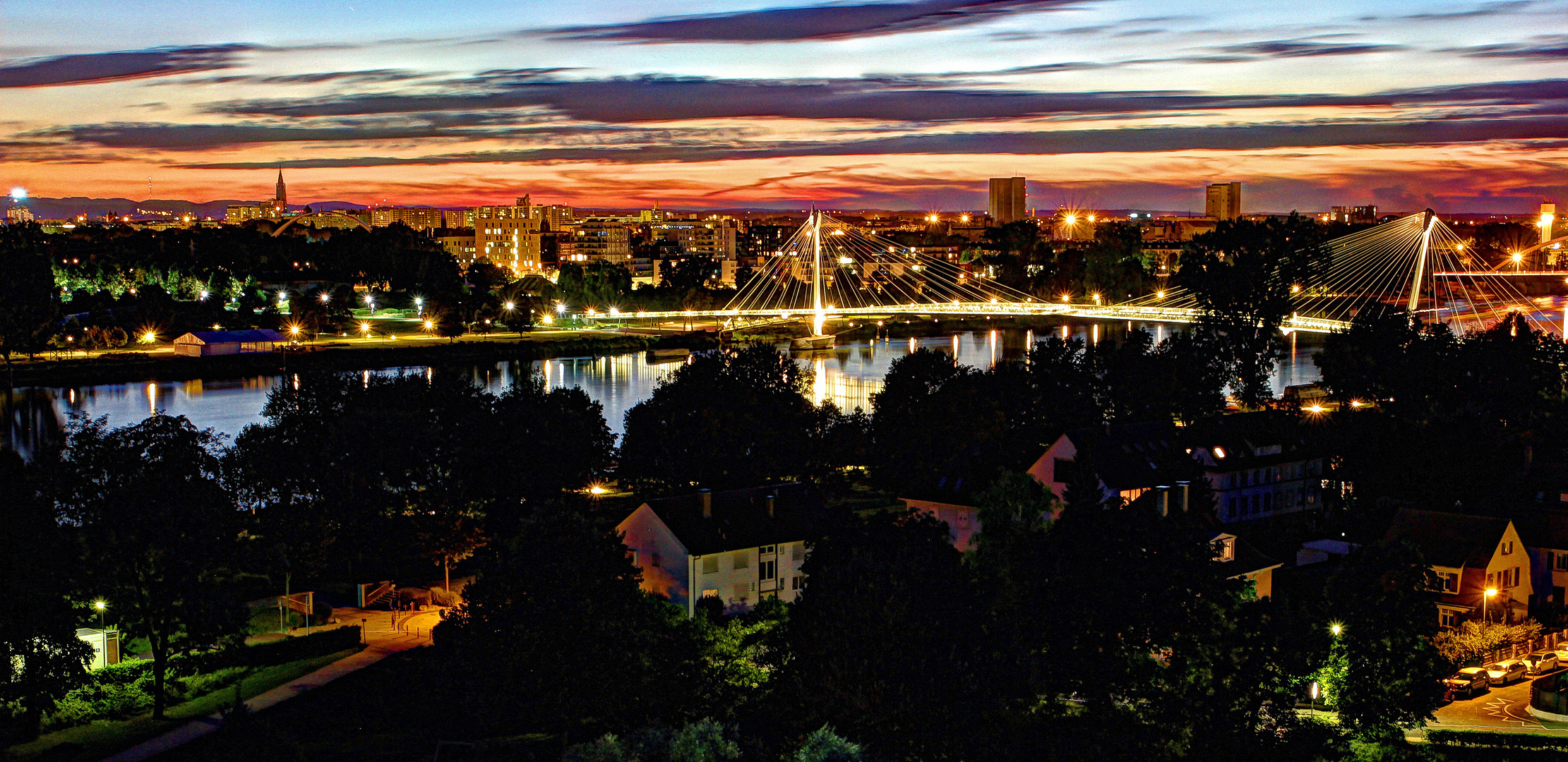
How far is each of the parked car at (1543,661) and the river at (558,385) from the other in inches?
439

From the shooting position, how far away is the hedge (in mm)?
7352

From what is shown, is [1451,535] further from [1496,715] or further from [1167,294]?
[1167,294]

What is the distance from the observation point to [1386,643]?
299 inches

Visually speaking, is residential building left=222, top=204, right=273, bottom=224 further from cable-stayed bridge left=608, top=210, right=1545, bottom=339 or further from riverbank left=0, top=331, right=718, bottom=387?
riverbank left=0, top=331, right=718, bottom=387

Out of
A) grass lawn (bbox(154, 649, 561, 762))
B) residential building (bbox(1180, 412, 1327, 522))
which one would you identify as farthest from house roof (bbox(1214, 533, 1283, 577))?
grass lawn (bbox(154, 649, 561, 762))

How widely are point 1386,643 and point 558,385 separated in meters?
19.5

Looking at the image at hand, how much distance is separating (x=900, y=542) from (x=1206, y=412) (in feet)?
33.2

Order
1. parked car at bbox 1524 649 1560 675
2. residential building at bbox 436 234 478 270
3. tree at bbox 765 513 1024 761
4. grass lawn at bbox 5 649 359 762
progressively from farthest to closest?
residential building at bbox 436 234 478 270 → parked car at bbox 1524 649 1560 675 → grass lawn at bbox 5 649 359 762 → tree at bbox 765 513 1024 761

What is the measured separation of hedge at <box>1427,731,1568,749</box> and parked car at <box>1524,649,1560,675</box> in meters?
1.28

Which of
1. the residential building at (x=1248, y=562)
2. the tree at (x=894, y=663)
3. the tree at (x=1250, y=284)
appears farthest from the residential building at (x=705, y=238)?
the tree at (x=894, y=663)

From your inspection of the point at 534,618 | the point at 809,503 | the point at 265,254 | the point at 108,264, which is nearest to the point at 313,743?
the point at 534,618

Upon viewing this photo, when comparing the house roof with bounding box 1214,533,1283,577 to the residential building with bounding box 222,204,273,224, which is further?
the residential building with bounding box 222,204,273,224

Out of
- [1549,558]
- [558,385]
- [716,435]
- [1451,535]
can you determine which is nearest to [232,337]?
[558,385]

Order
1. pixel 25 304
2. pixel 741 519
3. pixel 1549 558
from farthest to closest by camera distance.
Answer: pixel 25 304 < pixel 1549 558 < pixel 741 519
